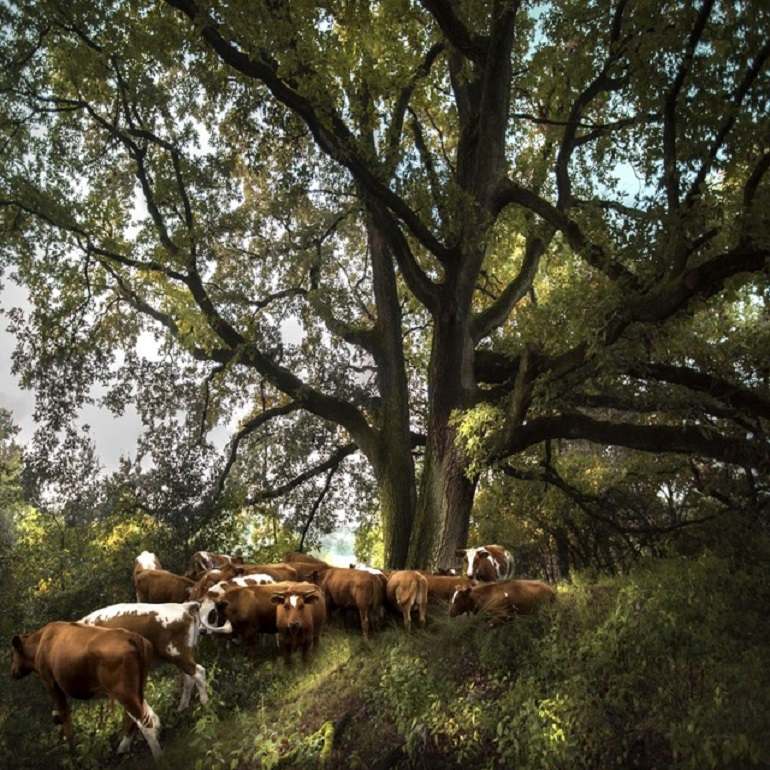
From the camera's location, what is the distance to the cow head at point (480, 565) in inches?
455

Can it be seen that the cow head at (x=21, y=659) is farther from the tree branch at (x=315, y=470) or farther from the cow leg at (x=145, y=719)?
the tree branch at (x=315, y=470)

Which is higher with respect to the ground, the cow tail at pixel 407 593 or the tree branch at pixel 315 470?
the tree branch at pixel 315 470

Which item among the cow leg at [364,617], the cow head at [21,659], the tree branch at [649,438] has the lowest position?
the cow head at [21,659]

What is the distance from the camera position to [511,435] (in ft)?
36.7

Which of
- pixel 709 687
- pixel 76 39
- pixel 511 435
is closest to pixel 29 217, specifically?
pixel 76 39

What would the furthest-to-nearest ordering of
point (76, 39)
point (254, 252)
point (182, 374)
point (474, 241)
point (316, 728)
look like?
point (254, 252) → point (182, 374) → point (76, 39) → point (474, 241) → point (316, 728)

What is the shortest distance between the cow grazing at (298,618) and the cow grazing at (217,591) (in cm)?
78

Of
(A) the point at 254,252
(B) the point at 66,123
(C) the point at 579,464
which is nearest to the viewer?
(B) the point at 66,123

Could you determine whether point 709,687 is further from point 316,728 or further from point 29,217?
point 29,217

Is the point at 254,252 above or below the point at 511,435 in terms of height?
above

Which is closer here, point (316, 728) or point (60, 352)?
point (316, 728)

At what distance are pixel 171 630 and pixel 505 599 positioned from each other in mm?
4111

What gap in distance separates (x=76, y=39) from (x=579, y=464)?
16488 millimetres

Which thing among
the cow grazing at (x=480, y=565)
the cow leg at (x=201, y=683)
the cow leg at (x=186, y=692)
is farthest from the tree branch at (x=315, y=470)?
the cow leg at (x=201, y=683)
